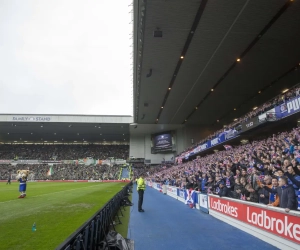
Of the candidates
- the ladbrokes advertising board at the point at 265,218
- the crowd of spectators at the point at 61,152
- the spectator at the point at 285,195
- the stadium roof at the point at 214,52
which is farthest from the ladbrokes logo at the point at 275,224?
the crowd of spectators at the point at 61,152

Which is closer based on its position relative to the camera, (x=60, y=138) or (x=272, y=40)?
(x=272, y=40)

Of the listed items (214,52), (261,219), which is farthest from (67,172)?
(261,219)

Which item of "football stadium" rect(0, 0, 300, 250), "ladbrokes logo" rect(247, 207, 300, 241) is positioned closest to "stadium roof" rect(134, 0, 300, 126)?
"football stadium" rect(0, 0, 300, 250)

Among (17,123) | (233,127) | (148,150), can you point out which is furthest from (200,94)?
(17,123)

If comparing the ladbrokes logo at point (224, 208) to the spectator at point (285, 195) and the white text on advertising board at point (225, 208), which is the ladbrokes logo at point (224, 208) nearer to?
the white text on advertising board at point (225, 208)

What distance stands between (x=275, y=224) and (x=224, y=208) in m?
3.21

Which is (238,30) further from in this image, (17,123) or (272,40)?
(17,123)

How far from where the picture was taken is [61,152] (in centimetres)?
6994

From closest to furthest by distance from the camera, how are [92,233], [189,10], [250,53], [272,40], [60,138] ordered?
[92,233] < [189,10] < [272,40] < [250,53] < [60,138]

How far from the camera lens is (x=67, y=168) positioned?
202ft

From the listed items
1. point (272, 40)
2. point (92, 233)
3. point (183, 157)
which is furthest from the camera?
point (183, 157)

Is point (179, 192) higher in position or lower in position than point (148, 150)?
lower

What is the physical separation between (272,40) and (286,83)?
37.3 feet

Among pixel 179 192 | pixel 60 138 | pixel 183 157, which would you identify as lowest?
pixel 179 192
